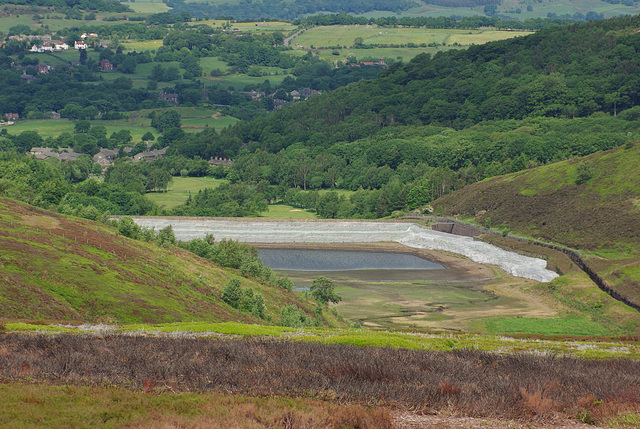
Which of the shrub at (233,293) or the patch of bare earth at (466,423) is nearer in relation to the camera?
the patch of bare earth at (466,423)

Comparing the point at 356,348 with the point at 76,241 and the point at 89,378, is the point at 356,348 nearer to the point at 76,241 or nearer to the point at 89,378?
the point at 89,378

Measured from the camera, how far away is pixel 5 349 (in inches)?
1332

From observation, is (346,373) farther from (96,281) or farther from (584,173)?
(584,173)

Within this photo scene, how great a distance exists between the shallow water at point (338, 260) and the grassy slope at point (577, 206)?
73.9ft

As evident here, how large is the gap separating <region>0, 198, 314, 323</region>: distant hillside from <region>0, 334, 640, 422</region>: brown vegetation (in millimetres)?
13671

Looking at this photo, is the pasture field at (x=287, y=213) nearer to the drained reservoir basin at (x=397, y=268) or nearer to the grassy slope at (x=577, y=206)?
the drained reservoir basin at (x=397, y=268)

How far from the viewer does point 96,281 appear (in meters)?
57.5

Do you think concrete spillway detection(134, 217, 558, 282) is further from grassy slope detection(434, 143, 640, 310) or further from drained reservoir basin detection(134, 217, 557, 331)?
grassy slope detection(434, 143, 640, 310)

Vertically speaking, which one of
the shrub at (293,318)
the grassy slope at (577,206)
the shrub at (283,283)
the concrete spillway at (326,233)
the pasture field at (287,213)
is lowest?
the pasture field at (287,213)

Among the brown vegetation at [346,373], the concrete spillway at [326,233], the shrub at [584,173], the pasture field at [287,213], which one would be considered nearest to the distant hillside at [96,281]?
the brown vegetation at [346,373]

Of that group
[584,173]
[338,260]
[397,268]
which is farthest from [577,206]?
[338,260]

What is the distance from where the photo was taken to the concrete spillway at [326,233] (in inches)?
5197

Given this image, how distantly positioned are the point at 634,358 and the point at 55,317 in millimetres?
35187

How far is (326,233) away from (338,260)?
64.7ft
